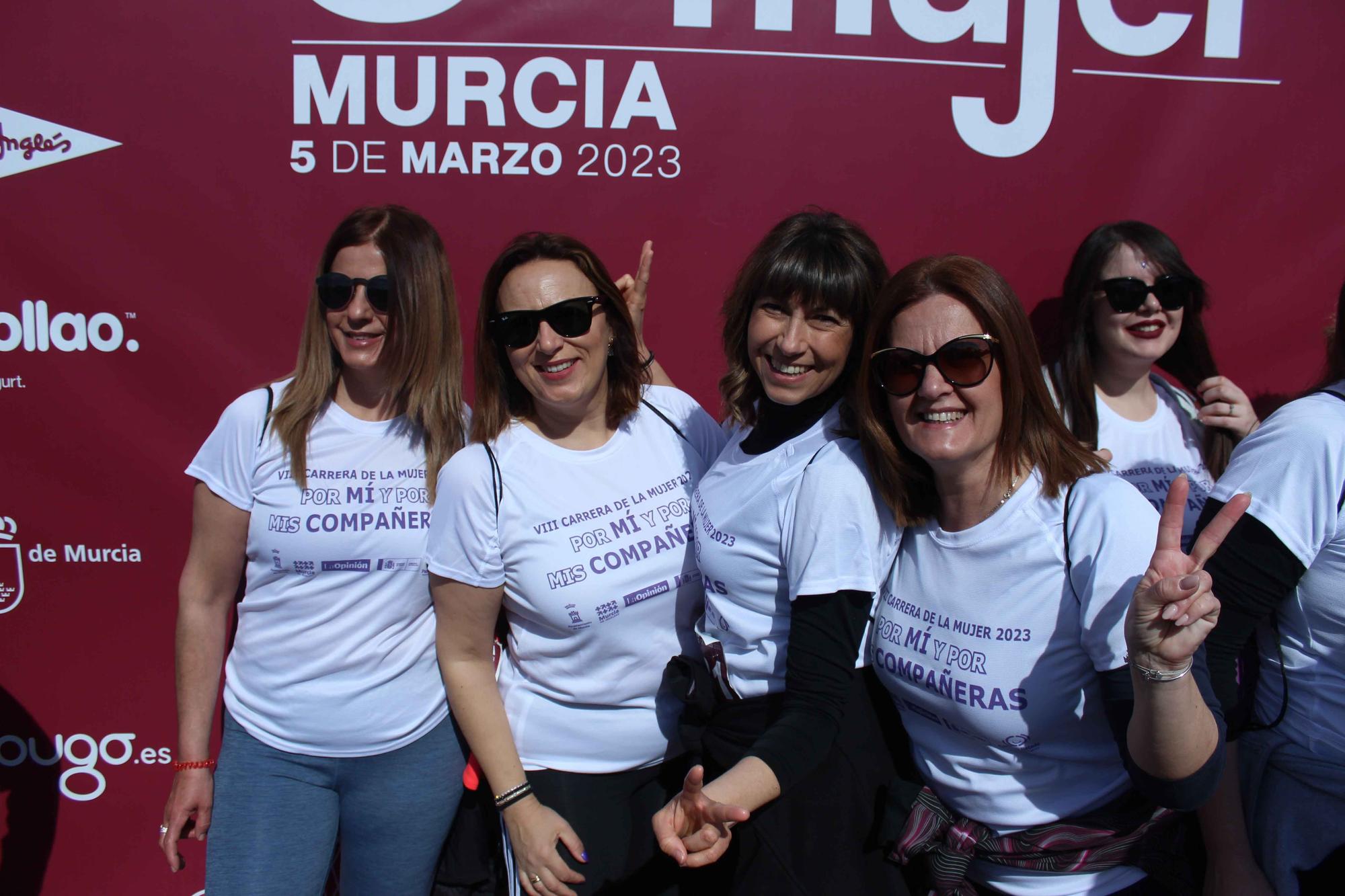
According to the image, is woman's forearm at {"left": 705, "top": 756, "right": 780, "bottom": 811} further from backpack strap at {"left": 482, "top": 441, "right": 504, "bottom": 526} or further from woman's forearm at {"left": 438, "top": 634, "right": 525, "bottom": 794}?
backpack strap at {"left": 482, "top": 441, "right": 504, "bottom": 526}

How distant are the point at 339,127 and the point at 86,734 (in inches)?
79.1

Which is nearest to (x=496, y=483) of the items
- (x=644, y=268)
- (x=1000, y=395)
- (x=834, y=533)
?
(x=834, y=533)

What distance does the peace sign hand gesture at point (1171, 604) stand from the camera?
1114mm

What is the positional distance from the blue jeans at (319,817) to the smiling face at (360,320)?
0.88 m

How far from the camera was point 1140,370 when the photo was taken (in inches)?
87.9

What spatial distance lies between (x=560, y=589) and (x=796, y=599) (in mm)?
515

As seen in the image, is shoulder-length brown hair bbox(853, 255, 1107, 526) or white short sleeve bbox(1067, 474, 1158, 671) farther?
shoulder-length brown hair bbox(853, 255, 1107, 526)

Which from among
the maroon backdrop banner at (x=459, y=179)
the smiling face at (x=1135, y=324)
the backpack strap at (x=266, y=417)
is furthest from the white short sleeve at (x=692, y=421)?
the smiling face at (x=1135, y=324)

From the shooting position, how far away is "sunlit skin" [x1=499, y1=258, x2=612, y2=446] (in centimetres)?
175

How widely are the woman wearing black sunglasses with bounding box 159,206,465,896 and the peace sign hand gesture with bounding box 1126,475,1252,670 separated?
1385 millimetres

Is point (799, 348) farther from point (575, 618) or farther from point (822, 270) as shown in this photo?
point (575, 618)

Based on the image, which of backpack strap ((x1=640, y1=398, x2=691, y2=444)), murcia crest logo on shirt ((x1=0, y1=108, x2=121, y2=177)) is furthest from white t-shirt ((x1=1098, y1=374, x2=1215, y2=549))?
murcia crest logo on shirt ((x1=0, y1=108, x2=121, y2=177))

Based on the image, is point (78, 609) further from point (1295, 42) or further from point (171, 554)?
point (1295, 42)

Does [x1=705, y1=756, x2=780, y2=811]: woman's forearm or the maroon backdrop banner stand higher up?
the maroon backdrop banner
